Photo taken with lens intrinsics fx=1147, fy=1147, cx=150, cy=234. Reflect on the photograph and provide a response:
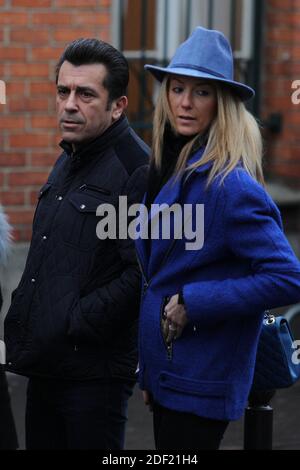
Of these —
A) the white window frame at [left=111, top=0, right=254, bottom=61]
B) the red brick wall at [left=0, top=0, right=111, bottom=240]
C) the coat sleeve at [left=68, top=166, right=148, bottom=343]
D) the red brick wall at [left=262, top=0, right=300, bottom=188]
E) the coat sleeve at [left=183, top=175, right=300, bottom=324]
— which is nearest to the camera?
the coat sleeve at [left=183, top=175, right=300, bottom=324]

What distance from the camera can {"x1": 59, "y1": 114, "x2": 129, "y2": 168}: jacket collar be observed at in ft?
12.9

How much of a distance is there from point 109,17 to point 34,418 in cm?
461

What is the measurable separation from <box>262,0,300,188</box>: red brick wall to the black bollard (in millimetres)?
5102

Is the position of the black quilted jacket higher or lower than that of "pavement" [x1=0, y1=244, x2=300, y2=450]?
higher

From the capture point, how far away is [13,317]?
396 centimetres

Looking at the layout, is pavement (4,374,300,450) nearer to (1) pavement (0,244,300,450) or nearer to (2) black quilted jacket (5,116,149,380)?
(1) pavement (0,244,300,450)

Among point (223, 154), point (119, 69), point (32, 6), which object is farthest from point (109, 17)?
point (223, 154)

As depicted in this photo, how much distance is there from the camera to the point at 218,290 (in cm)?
346

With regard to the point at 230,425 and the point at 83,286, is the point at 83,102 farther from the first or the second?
the point at 230,425

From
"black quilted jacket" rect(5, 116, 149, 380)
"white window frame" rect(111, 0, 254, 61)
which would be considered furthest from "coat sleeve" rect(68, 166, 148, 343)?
"white window frame" rect(111, 0, 254, 61)

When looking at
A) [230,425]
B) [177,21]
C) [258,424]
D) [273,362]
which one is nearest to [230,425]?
[230,425]

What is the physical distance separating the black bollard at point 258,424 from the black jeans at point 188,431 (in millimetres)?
707

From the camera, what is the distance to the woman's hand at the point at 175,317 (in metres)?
3.49
